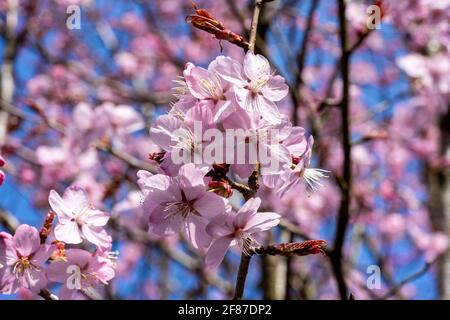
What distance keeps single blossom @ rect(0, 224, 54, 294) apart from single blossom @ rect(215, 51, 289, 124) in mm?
609

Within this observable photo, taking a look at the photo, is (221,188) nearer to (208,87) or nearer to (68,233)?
(208,87)

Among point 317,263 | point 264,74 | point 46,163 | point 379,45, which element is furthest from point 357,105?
point 264,74

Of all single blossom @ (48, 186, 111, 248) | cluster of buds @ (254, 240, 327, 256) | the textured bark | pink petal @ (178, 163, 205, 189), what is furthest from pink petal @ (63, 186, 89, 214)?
the textured bark

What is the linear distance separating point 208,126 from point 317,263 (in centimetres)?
404

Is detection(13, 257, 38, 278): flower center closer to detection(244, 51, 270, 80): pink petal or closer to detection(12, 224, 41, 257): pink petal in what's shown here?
detection(12, 224, 41, 257): pink petal

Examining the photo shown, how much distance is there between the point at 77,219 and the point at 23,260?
17 centimetres

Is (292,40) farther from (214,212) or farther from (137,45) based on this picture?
(214,212)

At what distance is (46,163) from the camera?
4.15m

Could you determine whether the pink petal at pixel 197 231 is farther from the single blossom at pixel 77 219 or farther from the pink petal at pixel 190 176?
the single blossom at pixel 77 219

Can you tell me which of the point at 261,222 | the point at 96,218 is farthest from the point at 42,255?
the point at 261,222

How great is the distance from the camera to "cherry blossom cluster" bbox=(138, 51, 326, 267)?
1.38 m

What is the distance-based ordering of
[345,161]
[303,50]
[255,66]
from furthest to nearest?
[303,50] < [345,161] < [255,66]

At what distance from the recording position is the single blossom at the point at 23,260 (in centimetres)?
151

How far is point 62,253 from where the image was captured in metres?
1.57
